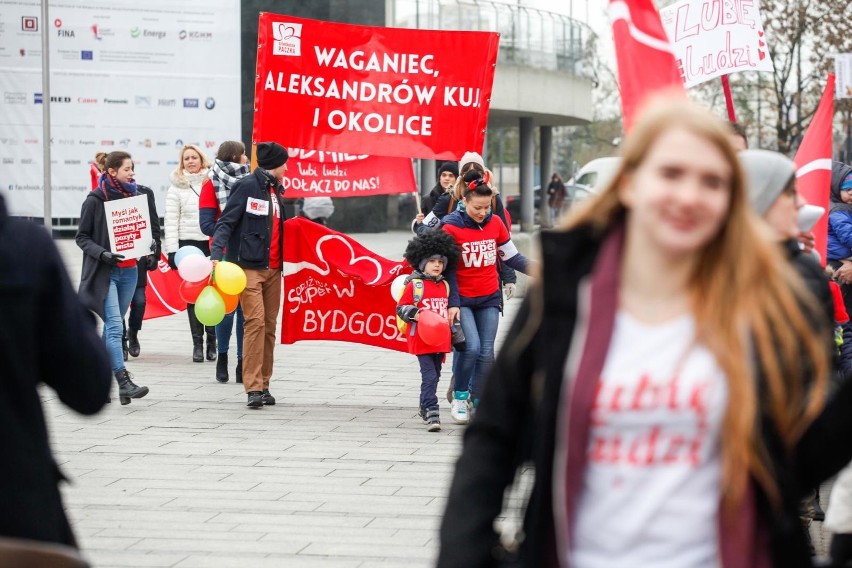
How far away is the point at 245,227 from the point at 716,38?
12.1 ft

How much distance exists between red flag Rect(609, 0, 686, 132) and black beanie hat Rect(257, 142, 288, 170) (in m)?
5.84

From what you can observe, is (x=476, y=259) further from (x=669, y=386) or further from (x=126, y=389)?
(x=669, y=386)

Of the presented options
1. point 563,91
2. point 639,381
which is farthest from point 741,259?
point 563,91

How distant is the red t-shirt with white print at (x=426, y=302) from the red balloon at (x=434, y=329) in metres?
0.09

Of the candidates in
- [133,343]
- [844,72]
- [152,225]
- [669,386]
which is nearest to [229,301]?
[152,225]

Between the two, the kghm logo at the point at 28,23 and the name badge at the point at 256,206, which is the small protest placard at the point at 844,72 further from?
the kghm logo at the point at 28,23

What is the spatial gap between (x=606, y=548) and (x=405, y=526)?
3.99 meters

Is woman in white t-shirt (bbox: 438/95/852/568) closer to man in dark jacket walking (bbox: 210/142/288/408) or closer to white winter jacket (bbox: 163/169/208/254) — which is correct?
man in dark jacket walking (bbox: 210/142/288/408)

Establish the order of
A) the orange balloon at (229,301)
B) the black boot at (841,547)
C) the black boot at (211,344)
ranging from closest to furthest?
1. the black boot at (841,547)
2. the orange balloon at (229,301)
3. the black boot at (211,344)

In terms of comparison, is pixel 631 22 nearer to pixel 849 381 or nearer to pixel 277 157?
pixel 849 381

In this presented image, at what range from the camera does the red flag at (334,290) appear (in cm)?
1066

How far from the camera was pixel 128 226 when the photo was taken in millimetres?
10828

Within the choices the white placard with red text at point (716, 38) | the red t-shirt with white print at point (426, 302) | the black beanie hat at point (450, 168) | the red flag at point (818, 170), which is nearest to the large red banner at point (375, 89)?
the black beanie hat at point (450, 168)

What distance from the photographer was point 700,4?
966 cm
